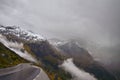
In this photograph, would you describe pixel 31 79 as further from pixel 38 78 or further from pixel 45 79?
pixel 45 79

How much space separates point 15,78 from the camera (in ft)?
85.6

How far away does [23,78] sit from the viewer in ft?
85.0

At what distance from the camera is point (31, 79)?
2494 centimetres

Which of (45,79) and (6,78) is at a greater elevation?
(45,79)

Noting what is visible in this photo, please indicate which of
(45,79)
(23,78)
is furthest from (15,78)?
(45,79)

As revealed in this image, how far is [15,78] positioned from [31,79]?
6.78 ft

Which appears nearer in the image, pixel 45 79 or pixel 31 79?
pixel 31 79

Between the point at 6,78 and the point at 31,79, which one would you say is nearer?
the point at 31,79

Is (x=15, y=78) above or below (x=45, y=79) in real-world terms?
below

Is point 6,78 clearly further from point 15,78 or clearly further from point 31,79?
point 31,79

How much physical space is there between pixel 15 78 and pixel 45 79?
3.27 meters

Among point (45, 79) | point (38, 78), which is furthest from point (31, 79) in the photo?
point (45, 79)

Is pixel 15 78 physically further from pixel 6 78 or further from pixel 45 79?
pixel 45 79

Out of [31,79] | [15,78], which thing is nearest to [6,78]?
[15,78]
